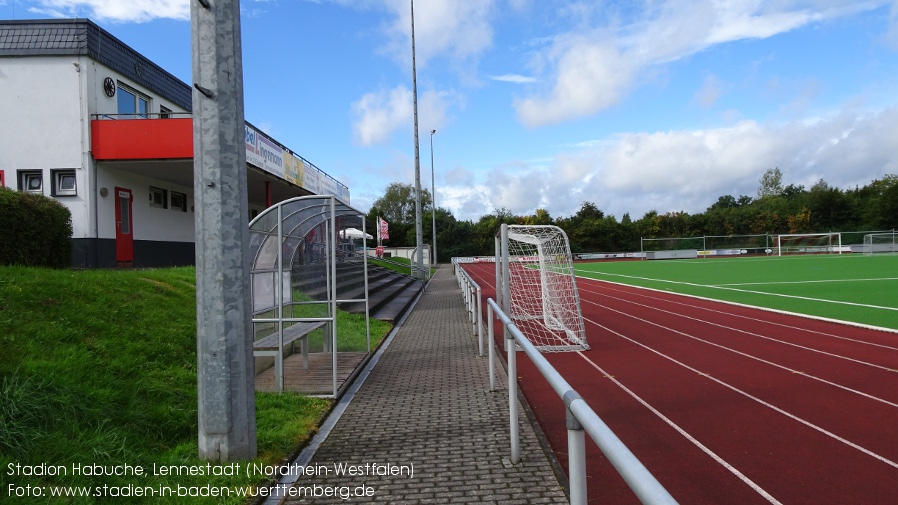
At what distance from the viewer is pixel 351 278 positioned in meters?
14.6

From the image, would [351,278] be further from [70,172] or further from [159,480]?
[159,480]

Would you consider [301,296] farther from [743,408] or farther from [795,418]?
[795,418]

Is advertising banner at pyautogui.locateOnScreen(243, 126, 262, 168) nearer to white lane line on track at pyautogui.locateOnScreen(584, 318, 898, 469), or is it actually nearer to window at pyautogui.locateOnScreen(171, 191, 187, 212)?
window at pyautogui.locateOnScreen(171, 191, 187, 212)

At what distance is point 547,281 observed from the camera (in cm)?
1115

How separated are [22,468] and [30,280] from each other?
9.91 feet

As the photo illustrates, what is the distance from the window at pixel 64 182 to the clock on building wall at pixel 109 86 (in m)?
2.52

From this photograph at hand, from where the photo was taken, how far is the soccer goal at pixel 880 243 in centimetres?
4597

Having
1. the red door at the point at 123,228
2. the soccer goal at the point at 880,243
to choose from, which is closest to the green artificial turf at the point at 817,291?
the red door at the point at 123,228

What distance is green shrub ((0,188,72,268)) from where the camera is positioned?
7.66m

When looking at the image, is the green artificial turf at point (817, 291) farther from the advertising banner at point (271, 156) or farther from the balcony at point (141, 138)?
the balcony at point (141, 138)

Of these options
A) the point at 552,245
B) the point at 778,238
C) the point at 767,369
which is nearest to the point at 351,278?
the point at 552,245

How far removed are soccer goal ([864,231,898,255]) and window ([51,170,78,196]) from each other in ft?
177

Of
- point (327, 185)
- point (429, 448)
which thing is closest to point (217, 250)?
point (429, 448)

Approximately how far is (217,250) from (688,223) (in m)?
67.0
